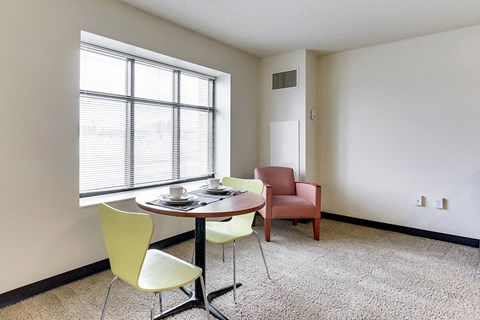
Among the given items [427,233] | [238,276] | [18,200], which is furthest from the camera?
[427,233]

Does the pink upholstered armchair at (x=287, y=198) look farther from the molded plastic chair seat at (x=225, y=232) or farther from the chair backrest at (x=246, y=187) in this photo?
the molded plastic chair seat at (x=225, y=232)

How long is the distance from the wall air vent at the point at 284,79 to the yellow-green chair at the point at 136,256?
3144mm

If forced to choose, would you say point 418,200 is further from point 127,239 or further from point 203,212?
point 127,239

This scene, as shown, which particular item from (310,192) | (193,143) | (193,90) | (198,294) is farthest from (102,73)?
(310,192)

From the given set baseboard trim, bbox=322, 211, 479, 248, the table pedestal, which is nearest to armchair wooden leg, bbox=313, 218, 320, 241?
baseboard trim, bbox=322, 211, 479, 248

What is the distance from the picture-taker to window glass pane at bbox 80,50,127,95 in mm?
2510

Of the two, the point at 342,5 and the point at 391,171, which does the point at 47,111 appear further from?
the point at 391,171

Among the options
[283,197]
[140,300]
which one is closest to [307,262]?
[283,197]

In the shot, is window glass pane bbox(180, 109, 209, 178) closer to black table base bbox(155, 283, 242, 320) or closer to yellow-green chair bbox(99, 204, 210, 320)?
black table base bbox(155, 283, 242, 320)

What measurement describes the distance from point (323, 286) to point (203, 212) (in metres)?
1.32

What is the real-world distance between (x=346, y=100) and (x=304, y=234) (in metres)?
2.00

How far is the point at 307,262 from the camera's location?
2.61m

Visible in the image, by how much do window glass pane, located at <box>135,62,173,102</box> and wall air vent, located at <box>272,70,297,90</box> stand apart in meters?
1.60

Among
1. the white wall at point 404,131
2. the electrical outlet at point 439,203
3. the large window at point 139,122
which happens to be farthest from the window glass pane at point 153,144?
A: the electrical outlet at point 439,203
